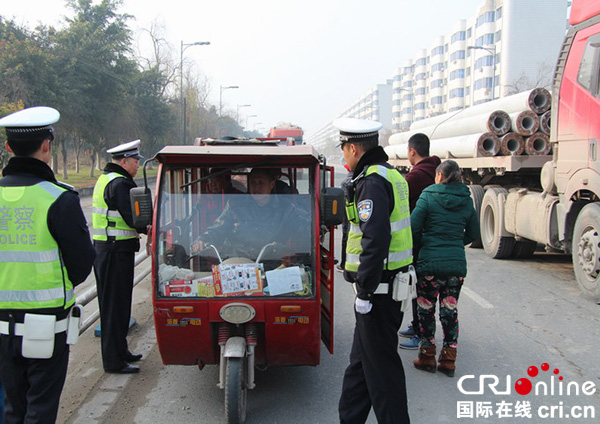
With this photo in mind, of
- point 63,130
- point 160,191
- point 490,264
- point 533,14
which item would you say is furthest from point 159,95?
point 533,14

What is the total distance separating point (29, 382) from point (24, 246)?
0.77 metres

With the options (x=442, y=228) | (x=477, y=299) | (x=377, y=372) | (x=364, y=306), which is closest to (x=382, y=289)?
(x=364, y=306)

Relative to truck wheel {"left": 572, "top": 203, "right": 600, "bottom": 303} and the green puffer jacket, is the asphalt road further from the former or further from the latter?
the green puffer jacket

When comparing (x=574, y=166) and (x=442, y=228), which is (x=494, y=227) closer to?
(x=574, y=166)

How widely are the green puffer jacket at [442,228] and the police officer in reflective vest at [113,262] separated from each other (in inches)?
104

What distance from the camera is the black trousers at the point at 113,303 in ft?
15.8

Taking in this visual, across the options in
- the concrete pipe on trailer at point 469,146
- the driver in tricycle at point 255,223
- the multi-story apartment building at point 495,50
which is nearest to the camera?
the driver in tricycle at point 255,223

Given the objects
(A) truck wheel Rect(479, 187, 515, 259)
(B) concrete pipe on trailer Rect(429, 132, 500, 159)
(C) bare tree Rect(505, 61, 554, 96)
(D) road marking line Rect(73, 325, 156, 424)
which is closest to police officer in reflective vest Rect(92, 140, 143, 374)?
(D) road marking line Rect(73, 325, 156, 424)

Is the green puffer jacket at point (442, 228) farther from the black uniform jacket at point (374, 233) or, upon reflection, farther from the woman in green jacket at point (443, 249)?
the black uniform jacket at point (374, 233)

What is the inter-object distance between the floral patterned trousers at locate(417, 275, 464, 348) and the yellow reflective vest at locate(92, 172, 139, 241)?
2753 millimetres

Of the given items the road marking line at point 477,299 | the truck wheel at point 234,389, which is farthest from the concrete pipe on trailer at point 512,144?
the truck wheel at point 234,389

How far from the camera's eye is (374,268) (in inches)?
129

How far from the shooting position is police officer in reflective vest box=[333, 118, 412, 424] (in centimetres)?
333

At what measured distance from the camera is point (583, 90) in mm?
7051
